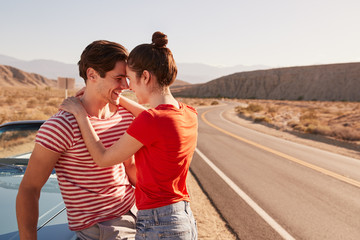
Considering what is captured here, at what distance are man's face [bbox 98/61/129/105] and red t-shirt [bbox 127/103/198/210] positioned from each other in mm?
422

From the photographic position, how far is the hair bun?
5.00ft

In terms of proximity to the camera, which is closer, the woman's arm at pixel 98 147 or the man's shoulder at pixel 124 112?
the woman's arm at pixel 98 147

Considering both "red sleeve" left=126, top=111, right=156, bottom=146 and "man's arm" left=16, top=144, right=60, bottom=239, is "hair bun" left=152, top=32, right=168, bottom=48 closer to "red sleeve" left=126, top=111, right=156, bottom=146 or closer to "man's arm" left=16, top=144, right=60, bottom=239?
"red sleeve" left=126, top=111, right=156, bottom=146

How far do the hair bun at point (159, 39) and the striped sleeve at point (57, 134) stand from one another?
0.67 meters

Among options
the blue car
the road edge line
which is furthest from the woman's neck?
the road edge line

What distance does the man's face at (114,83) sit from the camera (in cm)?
174

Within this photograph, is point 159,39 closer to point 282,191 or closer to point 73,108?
point 73,108

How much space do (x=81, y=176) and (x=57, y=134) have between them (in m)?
0.32

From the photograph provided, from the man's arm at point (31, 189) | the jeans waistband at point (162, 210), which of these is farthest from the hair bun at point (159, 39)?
the jeans waistband at point (162, 210)

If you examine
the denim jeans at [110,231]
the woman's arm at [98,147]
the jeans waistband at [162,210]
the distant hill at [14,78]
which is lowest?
the distant hill at [14,78]

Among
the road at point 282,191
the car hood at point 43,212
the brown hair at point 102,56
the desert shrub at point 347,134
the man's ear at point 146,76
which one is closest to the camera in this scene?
the man's ear at point 146,76

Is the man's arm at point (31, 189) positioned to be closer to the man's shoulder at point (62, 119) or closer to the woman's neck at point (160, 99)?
the man's shoulder at point (62, 119)

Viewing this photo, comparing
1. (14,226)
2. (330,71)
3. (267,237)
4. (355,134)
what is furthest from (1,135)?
(330,71)

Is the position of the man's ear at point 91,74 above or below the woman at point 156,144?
above
